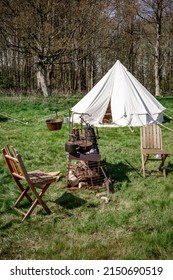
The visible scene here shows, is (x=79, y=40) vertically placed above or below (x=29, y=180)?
above

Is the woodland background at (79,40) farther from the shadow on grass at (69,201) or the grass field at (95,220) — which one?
the shadow on grass at (69,201)

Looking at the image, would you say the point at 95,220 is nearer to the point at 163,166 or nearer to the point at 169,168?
the point at 163,166

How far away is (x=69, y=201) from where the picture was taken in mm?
5438

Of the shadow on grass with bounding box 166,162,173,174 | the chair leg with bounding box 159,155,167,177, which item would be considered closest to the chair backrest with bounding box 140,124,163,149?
the chair leg with bounding box 159,155,167,177

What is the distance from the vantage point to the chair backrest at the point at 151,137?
23.6 ft

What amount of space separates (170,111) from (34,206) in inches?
465

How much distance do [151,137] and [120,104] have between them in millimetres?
5401

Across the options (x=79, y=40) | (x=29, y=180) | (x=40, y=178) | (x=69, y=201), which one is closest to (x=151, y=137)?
(x=69, y=201)

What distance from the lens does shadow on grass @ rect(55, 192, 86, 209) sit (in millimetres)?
5273

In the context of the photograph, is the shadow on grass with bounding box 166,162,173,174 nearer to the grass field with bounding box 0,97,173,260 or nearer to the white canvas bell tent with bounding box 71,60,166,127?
the grass field with bounding box 0,97,173,260

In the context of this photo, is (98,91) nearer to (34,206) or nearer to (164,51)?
(34,206)

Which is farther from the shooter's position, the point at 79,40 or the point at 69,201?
the point at 79,40

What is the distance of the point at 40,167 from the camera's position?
289 inches
